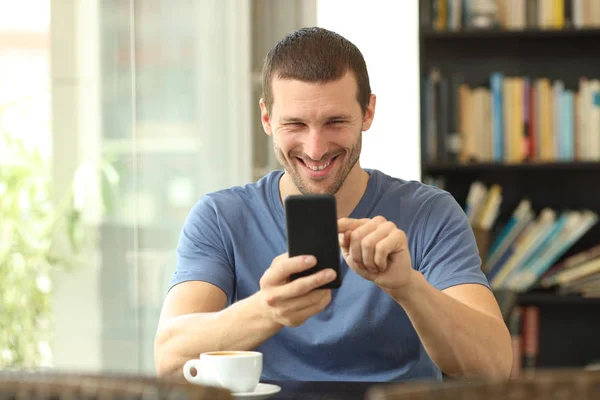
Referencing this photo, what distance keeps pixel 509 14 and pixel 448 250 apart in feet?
5.64

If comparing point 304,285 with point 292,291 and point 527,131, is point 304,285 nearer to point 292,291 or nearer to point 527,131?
point 292,291

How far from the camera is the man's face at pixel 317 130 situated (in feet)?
5.18

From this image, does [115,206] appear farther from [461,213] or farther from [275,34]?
[461,213]

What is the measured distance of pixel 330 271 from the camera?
125cm

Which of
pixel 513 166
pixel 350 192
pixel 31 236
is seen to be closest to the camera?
pixel 350 192

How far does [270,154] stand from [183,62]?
46 cm

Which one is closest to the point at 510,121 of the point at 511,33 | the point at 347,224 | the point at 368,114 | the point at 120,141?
the point at 511,33

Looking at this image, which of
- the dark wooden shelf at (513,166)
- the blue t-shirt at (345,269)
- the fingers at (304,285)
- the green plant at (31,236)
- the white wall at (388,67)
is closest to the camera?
the fingers at (304,285)

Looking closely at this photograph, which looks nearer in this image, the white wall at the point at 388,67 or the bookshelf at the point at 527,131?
the white wall at the point at 388,67

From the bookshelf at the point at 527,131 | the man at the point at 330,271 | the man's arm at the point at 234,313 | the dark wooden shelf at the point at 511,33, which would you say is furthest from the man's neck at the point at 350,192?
the dark wooden shelf at the point at 511,33

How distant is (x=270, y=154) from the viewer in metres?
3.03

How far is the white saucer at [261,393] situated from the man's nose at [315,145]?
0.47 metres

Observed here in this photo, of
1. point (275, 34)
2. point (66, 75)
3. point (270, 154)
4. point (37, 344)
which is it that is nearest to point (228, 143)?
point (270, 154)

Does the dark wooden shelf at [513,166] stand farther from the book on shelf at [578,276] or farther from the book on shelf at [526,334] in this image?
the book on shelf at [526,334]
